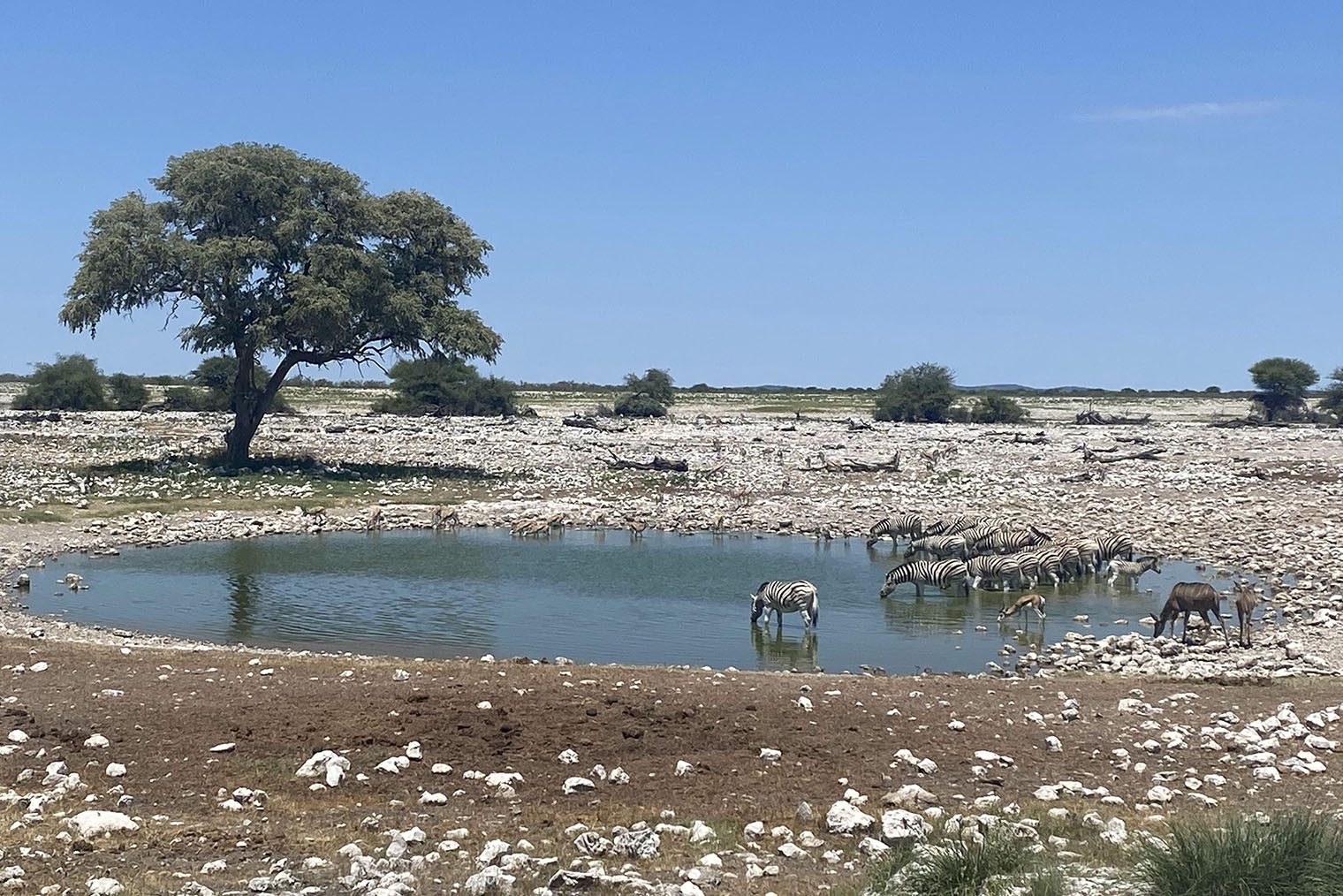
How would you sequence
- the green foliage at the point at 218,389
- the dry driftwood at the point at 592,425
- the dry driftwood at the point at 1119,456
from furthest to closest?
the green foliage at the point at 218,389, the dry driftwood at the point at 592,425, the dry driftwood at the point at 1119,456

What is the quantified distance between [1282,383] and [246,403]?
53644 millimetres

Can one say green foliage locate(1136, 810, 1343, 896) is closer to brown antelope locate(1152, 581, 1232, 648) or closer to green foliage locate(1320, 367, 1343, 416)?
brown antelope locate(1152, 581, 1232, 648)

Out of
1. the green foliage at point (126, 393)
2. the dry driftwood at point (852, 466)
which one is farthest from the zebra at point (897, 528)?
the green foliage at point (126, 393)

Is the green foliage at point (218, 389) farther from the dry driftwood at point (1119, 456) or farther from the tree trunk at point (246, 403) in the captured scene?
the dry driftwood at point (1119, 456)

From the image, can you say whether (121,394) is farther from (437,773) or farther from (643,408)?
(437,773)

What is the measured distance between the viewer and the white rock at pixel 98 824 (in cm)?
803

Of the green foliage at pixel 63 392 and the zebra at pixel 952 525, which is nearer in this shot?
the zebra at pixel 952 525

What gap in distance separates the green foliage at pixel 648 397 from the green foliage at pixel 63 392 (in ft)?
81.6

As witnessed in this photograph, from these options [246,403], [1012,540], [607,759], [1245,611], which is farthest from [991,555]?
[246,403]

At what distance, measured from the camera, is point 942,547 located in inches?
949

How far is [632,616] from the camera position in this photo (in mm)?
18922

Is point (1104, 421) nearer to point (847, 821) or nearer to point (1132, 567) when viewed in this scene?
point (1132, 567)

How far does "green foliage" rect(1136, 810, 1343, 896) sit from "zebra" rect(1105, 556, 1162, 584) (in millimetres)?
15215

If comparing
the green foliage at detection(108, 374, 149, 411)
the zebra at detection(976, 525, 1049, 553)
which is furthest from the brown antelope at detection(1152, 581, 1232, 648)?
the green foliage at detection(108, 374, 149, 411)
